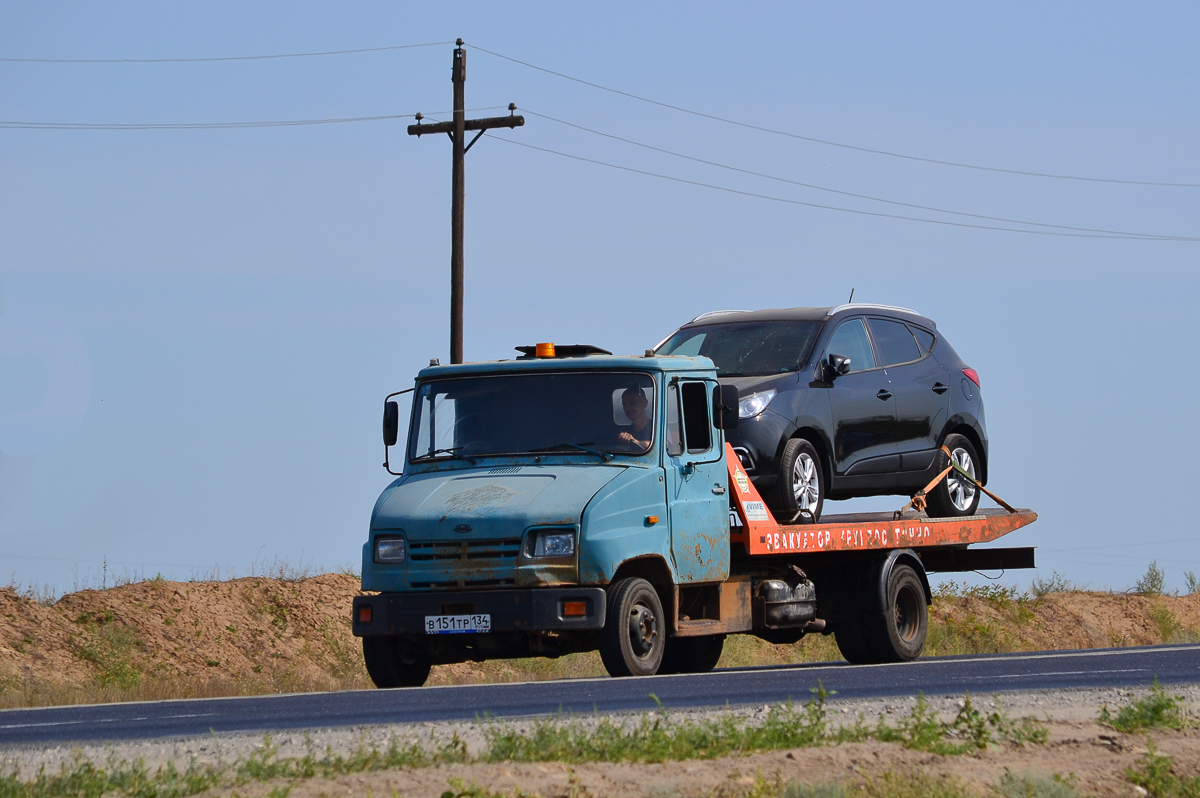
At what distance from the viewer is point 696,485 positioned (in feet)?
41.7

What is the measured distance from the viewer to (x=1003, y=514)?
16.5m

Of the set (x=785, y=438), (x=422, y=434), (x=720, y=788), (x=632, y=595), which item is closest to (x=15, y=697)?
(x=422, y=434)

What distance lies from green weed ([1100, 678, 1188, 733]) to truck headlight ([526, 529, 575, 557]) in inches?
158

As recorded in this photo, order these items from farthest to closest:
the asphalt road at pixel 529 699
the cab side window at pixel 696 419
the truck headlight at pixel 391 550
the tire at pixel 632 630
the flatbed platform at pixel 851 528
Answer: the flatbed platform at pixel 851 528
the cab side window at pixel 696 419
the truck headlight at pixel 391 550
the tire at pixel 632 630
the asphalt road at pixel 529 699

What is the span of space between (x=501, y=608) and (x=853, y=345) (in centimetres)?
475

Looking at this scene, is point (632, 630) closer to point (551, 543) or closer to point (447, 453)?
point (551, 543)

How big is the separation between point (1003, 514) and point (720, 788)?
10.5 m

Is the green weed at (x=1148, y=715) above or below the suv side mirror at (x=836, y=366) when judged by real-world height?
below

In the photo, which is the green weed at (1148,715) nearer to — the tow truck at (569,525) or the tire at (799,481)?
the tow truck at (569,525)

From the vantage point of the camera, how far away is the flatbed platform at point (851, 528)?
43.3ft

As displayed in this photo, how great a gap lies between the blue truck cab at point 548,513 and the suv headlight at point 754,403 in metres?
0.47

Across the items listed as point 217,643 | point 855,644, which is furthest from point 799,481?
point 217,643

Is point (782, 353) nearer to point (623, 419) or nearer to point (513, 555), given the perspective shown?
point (623, 419)

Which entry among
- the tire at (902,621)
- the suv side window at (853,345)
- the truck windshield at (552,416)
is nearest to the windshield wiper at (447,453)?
the truck windshield at (552,416)
